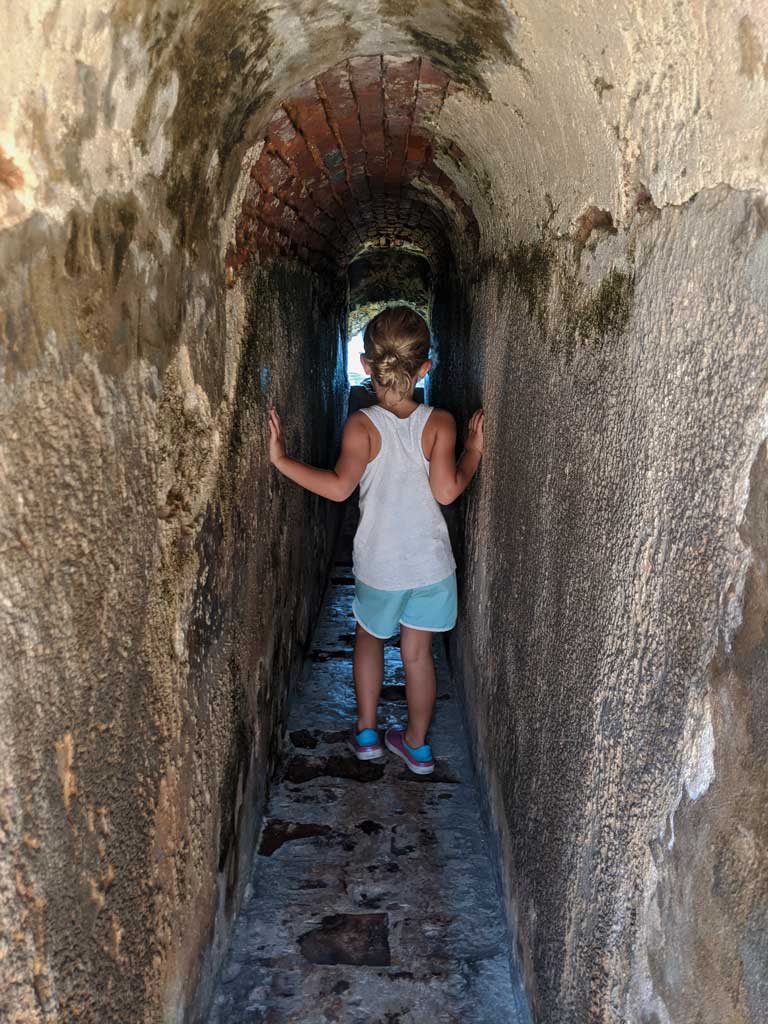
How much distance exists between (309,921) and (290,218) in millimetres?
2243

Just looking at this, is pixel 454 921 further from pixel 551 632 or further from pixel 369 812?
pixel 551 632

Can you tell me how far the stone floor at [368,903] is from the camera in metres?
2.10

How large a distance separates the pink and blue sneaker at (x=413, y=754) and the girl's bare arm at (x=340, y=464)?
1.08 meters

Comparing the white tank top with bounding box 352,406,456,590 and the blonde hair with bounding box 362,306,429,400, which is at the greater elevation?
the blonde hair with bounding box 362,306,429,400

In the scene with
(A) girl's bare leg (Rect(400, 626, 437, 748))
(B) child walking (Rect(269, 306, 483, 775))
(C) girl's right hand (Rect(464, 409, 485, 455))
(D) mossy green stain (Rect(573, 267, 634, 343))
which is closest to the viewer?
(D) mossy green stain (Rect(573, 267, 634, 343))

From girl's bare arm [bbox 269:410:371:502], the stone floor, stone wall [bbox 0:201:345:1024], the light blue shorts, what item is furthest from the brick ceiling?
the stone floor

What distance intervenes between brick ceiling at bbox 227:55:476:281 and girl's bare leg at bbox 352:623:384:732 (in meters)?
1.46

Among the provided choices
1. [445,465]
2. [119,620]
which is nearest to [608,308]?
[119,620]

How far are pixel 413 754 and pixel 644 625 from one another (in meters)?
2.09

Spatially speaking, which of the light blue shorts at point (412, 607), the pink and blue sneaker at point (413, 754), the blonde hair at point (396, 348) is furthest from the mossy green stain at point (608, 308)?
the pink and blue sneaker at point (413, 754)

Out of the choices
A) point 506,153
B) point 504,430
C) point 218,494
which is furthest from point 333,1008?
point 506,153

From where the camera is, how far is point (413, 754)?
314 cm

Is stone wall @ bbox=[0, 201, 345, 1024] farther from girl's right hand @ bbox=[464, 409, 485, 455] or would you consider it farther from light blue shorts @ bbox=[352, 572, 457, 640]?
girl's right hand @ bbox=[464, 409, 485, 455]

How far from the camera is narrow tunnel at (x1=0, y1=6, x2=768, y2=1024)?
3.12 feet
